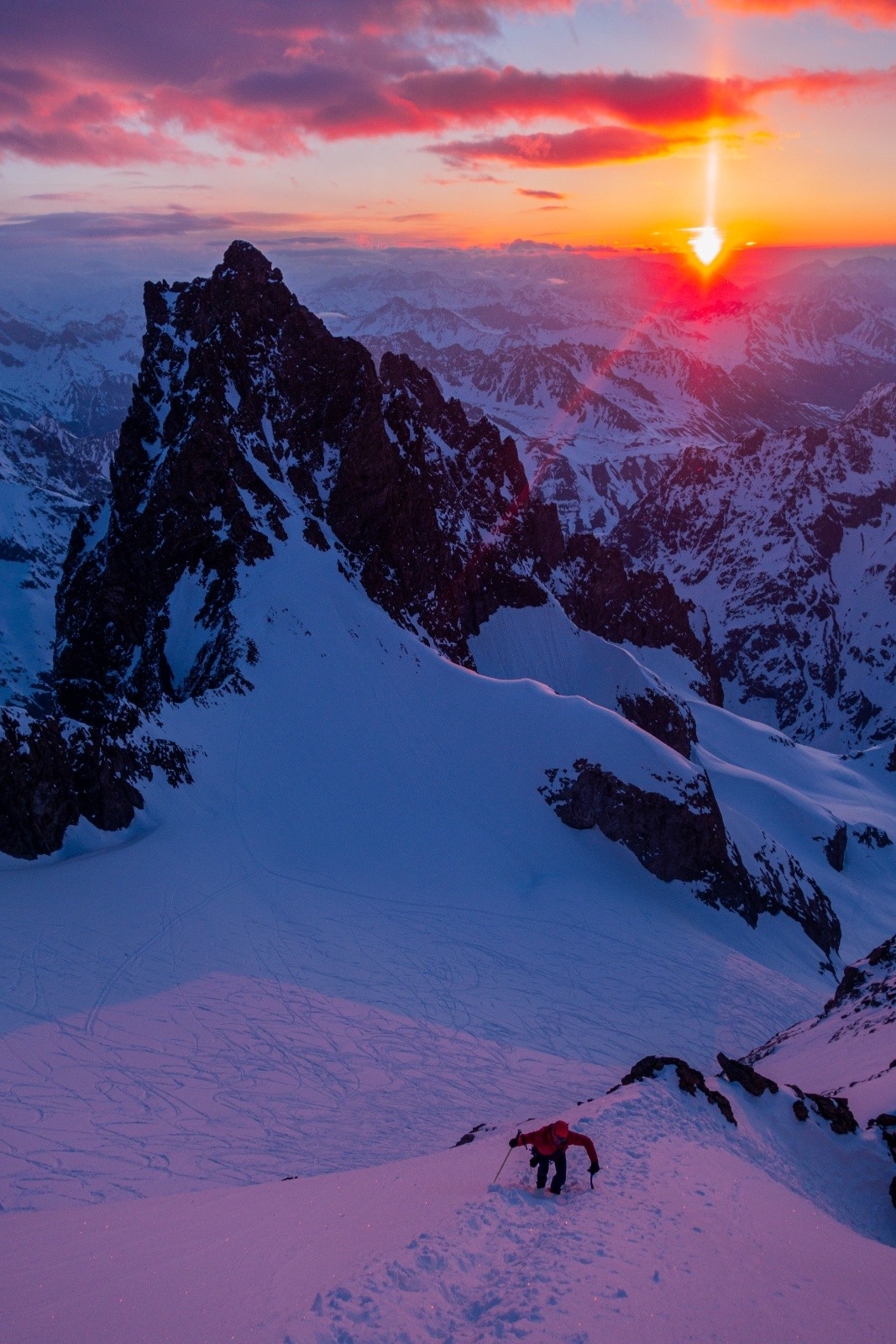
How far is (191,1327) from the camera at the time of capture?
9.17 metres

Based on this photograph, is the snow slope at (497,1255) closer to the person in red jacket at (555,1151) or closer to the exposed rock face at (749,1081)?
the person in red jacket at (555,1151)

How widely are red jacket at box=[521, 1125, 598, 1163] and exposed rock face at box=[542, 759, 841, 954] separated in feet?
102

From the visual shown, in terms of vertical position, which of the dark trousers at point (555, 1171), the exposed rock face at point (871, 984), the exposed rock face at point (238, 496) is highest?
the exposed rock face at point (238, 496)

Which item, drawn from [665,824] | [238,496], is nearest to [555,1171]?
[665,824]

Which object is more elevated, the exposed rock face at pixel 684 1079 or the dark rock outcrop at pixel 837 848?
the exposed rock face at pixel 684 1079

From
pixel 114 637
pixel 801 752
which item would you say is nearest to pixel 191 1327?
pixel 114 637

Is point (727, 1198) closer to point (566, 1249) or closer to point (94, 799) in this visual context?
point (566, 1249)

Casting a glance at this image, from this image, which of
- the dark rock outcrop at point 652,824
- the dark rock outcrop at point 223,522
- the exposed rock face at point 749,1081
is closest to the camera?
the exposed rock face at point 749,1081

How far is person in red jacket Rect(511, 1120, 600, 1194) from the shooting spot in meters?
12.4

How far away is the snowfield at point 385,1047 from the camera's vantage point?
10125 mm

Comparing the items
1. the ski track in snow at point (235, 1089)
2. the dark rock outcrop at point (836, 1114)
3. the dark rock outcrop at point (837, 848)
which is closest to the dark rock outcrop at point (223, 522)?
the ski track in snow at point (235, 1089)

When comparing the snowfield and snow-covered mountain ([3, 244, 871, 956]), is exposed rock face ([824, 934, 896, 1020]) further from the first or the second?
snow-covered mountain ([3, 244, 871, 956])

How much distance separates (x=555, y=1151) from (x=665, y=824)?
3329 centimetres

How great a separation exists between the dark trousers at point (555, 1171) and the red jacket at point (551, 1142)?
56mm
